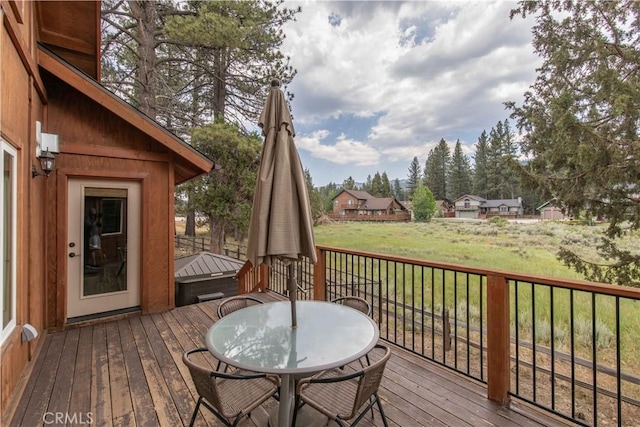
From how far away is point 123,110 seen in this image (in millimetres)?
3867

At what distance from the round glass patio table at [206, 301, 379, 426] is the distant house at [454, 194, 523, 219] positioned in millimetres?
41182

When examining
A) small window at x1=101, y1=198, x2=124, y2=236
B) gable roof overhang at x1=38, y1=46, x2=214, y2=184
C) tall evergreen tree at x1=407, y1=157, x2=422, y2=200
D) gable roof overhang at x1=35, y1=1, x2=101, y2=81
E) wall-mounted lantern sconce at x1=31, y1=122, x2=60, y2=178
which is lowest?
small window at x1=101, y1=198, x2=124, y2=236

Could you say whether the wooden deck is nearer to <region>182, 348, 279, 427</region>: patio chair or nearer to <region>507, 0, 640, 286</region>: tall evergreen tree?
<region>182, 348, 279, 427</region>: patio chair

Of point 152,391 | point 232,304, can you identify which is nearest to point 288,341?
point 232,304

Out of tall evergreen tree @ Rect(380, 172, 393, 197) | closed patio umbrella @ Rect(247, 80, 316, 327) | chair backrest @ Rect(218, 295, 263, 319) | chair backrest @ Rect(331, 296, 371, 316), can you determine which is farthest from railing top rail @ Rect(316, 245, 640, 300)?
tall evergreen tree @ Rect(380, 172, 393, 197)

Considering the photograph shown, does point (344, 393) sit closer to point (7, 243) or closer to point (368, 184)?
point (7, 243)

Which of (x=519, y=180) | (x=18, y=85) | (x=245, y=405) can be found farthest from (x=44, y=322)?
(x=519, y=180)

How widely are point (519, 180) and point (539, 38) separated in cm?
310

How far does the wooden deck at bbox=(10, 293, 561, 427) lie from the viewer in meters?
2.09

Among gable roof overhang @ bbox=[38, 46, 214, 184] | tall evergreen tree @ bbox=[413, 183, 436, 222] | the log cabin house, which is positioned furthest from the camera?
tall evergreen tree @ bbox=[413, 183, 436, 222]

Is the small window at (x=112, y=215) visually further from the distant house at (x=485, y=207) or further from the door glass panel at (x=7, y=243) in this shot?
the distant house at (x=485, y=207)

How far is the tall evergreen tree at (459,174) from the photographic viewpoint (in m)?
46.4

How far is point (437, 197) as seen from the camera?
4925 centimetres

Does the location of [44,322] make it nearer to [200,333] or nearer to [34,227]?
[34,227]
